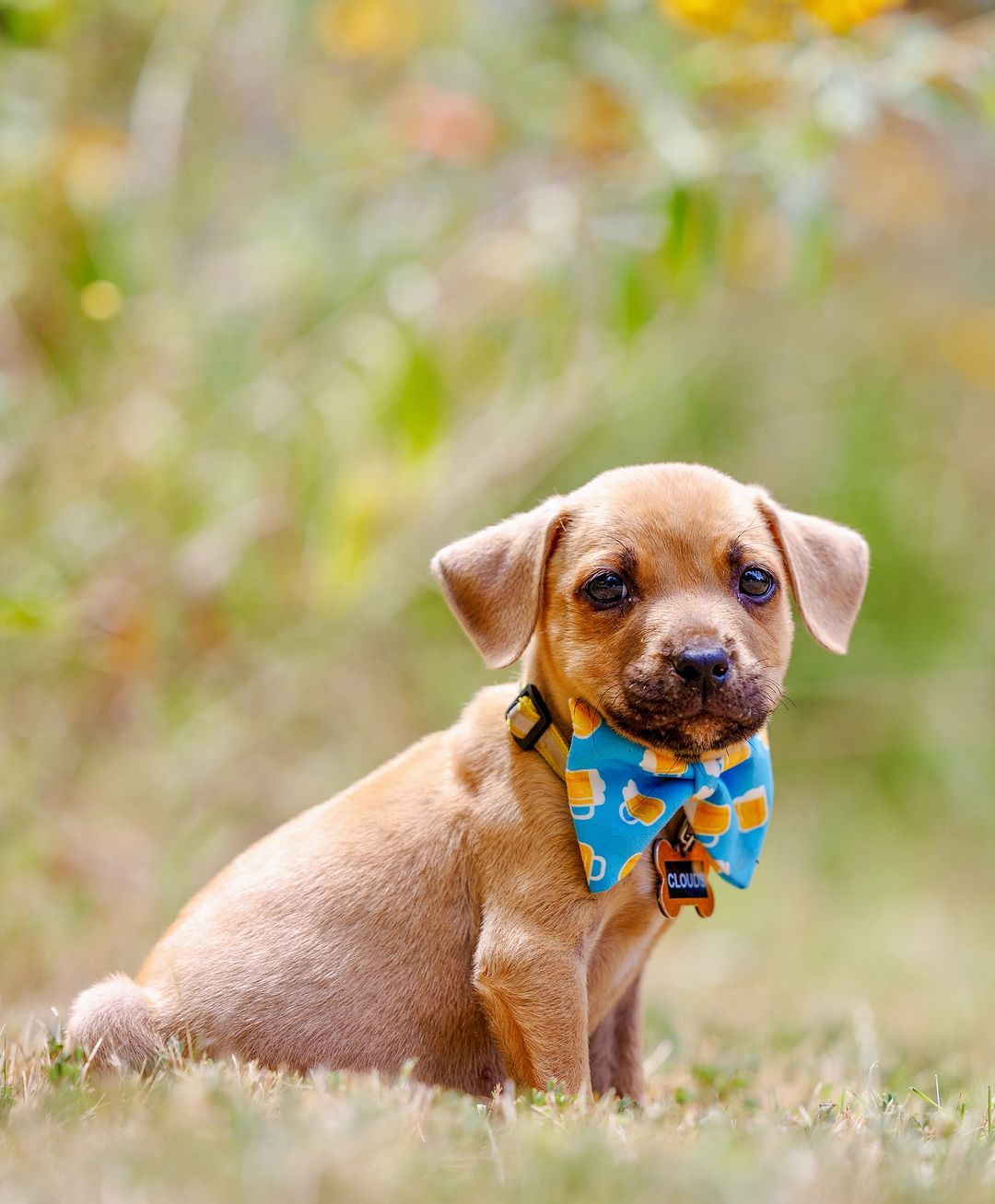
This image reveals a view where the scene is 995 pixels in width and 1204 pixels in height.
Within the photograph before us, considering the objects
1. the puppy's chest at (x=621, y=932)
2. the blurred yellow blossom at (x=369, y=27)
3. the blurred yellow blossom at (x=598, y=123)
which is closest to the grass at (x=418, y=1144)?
the puppy's chest at (x=621, y=932)

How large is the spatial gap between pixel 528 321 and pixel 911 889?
4.40 meters

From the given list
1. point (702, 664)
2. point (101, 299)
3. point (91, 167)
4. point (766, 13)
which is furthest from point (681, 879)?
point (91, 167)

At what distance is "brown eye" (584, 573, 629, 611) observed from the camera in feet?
10.4

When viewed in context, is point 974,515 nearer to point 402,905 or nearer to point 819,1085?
point 819,1085

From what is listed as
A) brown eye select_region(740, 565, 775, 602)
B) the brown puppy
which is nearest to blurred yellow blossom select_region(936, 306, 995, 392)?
the brown puppy

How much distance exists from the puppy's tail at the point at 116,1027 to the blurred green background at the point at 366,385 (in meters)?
1.28

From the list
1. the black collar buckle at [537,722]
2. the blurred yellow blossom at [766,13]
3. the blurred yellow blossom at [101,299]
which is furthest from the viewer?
the blurred yellow blossom at [101,299]

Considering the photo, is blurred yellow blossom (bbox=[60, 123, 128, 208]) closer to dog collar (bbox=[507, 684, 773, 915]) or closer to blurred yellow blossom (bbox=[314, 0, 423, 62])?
blurred yellow blossom (bbox=[314, 0, 423, 62])

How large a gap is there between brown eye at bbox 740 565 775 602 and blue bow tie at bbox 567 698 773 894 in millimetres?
342

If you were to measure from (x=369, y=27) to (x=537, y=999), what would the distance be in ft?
17.9

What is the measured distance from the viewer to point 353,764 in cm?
668

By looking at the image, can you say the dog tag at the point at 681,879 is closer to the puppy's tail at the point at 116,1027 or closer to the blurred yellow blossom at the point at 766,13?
A: the puppy's tail at the point at 116,1027

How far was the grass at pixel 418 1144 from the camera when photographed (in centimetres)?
206

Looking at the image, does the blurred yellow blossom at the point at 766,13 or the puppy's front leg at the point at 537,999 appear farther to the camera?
the blurred yellow blossom at the point at 766,13
